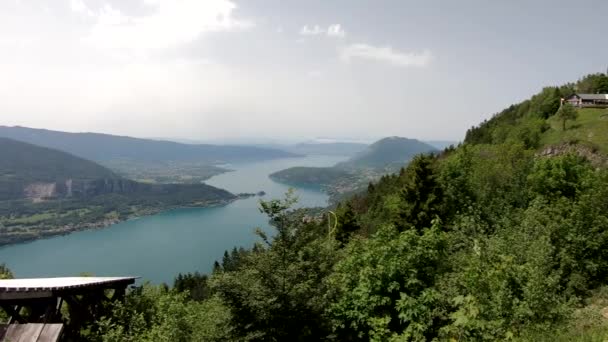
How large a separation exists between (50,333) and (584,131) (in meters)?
57.5

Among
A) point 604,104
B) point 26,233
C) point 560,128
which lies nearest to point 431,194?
point 560,128

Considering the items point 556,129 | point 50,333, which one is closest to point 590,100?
point 556,129

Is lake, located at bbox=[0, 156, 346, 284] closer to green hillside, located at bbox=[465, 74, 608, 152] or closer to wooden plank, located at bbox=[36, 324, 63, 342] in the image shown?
green hillside, located at bbox=[465, 74, 608, 152]

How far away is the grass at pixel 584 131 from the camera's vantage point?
143 ft

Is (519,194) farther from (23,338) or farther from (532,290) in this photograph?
(23,338)

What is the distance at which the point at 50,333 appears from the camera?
28.5ft

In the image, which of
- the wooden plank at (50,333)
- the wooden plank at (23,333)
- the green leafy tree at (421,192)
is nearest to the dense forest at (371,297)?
the wooden plank at (50,333)

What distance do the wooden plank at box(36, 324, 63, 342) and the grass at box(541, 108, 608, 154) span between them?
1840 inches

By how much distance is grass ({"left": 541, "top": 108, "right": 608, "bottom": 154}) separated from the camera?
43.5 m

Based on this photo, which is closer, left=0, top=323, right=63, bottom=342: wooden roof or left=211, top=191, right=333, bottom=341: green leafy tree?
left=0, top=323, right=63, bottom=342: wooden roof

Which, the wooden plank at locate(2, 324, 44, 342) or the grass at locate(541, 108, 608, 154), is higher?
the grass at locate(541, 108, 608, 154)

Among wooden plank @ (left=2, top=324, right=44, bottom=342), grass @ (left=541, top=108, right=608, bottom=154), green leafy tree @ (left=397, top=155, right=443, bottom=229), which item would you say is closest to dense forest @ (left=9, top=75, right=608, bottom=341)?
wooden plank @ (left=2, top=324, right=44, bottom=342)

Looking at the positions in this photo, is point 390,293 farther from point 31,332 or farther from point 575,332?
point 31,332

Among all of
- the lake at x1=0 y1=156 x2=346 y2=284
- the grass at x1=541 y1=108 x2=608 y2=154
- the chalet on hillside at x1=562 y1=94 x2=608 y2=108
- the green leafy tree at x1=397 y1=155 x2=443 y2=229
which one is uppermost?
the chalet on hillside at x1=562 y1=94 x2=608 y2=108
